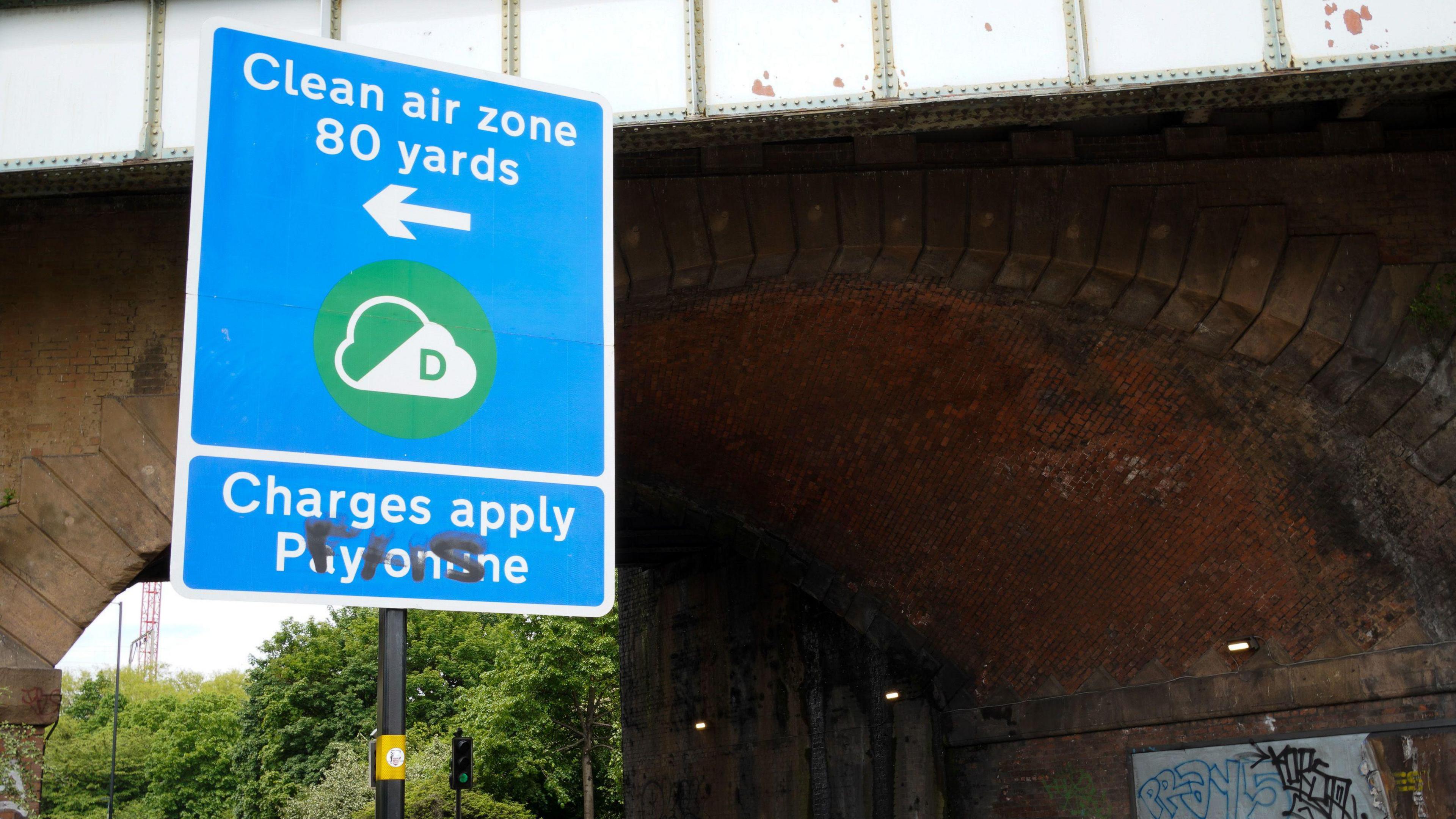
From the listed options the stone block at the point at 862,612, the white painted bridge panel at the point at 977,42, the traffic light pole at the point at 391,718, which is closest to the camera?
the traffic light pole at the point at 391,718

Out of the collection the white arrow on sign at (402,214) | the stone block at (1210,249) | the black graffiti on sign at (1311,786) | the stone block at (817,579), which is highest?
the stone block at (1210,249)

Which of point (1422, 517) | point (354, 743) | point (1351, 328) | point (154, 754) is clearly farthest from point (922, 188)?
point (154, 754)

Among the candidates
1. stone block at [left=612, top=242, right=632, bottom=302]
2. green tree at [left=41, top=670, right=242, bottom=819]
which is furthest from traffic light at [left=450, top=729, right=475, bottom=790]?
green tree at [left=41, top=670, right=242, bottom=819]

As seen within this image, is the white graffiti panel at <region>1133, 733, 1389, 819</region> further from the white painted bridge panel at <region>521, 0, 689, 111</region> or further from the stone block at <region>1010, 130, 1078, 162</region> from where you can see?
the white painted bridge panel at <region>521, 0, 689, 111</region>

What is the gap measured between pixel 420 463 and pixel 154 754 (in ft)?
208

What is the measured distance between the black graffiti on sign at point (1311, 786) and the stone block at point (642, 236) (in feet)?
23.8

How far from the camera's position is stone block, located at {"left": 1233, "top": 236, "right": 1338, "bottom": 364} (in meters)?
11.2

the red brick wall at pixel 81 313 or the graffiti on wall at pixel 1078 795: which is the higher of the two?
the red brick wall at pixel 81 313

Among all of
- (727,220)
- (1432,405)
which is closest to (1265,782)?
(1432,405)

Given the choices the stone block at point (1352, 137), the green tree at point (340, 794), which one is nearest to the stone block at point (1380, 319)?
the stone block at point (1352, 137)

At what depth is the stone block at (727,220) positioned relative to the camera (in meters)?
11.6

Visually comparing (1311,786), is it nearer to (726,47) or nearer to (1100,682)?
(1100,682)

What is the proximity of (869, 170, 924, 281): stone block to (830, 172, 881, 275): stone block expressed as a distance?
2.4 inches

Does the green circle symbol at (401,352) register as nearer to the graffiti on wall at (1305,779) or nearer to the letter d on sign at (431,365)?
the letter d on sign at (431,365)
